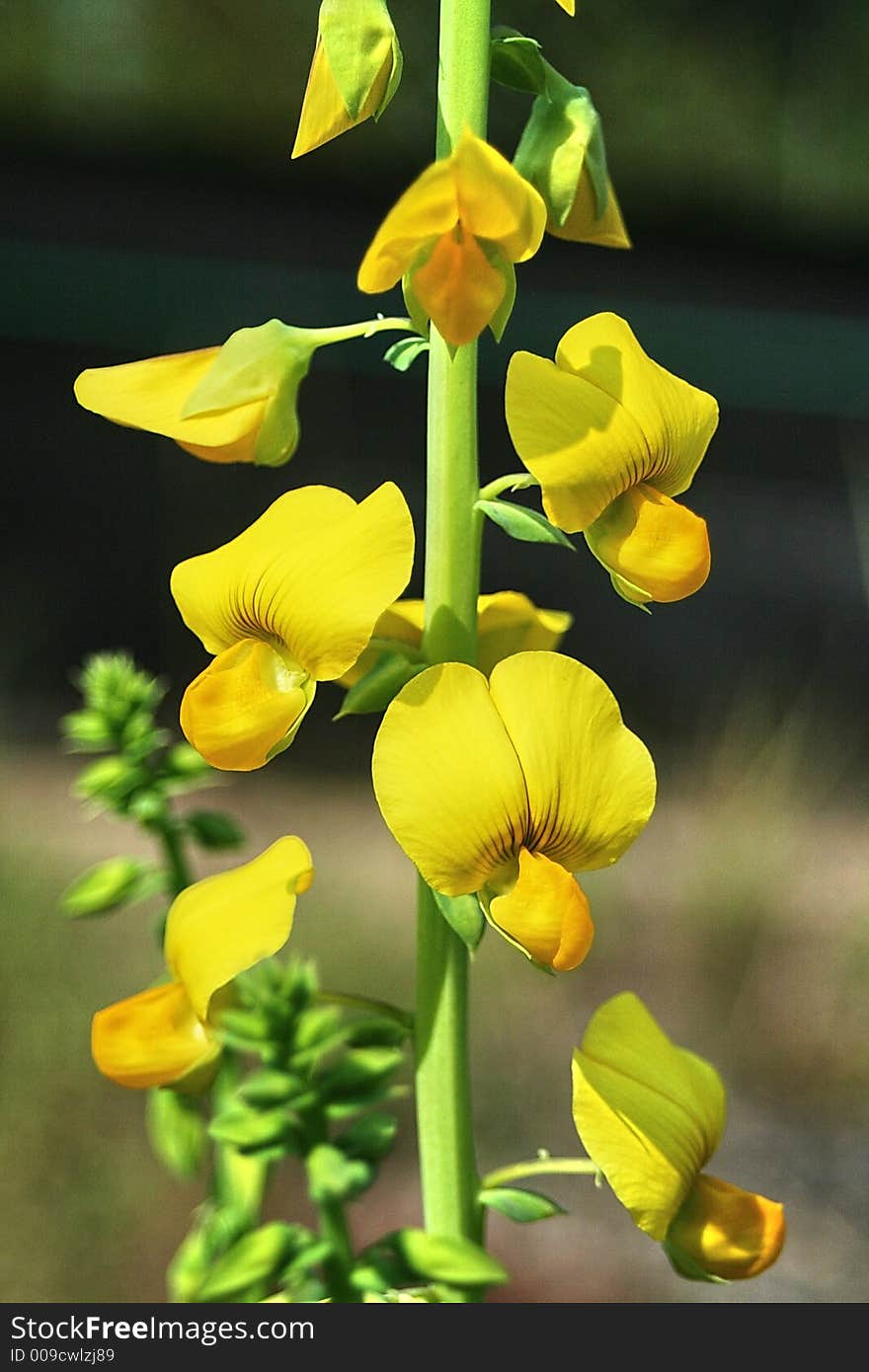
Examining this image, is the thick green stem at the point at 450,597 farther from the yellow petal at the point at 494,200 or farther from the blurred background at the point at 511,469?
the blurred background at the point at 511,469

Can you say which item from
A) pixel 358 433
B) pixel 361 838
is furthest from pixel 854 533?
pixel 361 838

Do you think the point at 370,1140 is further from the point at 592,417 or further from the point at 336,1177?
the point at 592,417

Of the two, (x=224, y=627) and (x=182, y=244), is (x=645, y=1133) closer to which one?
(x=224, y=627)

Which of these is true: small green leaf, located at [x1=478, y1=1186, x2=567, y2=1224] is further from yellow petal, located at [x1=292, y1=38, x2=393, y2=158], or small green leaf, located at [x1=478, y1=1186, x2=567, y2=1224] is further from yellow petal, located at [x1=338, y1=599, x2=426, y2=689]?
yellow petal, located at [x1=292, y1=38, x2=393, y2=158]

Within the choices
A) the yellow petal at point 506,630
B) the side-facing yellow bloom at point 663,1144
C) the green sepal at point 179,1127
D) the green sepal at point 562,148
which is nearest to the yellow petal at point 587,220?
the green sepal at point 562,148

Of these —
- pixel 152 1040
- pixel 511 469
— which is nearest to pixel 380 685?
pixel 152 1040
